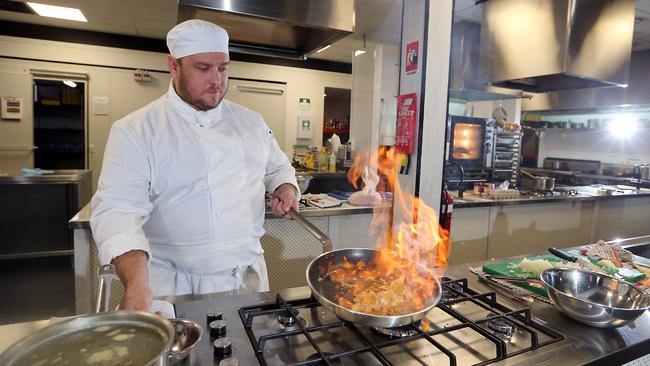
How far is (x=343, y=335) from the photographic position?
3.22 ft

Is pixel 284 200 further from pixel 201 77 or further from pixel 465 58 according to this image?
pixel 465 58

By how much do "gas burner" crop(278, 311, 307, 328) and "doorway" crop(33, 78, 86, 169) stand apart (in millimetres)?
5888

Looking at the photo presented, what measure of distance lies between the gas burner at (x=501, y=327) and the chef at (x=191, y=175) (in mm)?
806

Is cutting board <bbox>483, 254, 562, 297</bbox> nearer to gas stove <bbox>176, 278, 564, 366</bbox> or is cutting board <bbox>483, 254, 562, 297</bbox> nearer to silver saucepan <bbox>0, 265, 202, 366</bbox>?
gas stove <bbox>176, 278, 564, 366</bbox>

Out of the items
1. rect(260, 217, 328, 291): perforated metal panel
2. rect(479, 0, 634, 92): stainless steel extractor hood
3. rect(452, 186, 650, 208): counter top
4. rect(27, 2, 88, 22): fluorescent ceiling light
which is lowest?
rect(260, 217, 328, 291): perforated metal panel

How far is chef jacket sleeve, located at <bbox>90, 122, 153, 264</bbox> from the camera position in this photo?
3.50 ft

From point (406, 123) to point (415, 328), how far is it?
133 cm

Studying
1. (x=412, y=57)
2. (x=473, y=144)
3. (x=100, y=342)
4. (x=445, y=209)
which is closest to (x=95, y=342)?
(x=100, y=342)

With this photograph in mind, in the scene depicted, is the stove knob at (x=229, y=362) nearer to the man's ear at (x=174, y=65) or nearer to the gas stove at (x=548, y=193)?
the man's ear at (x=174, y=65)

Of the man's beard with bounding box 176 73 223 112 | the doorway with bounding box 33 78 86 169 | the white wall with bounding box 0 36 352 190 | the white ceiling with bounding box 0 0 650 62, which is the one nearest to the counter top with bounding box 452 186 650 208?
the white ceiling with bounding box 0 0 650 62

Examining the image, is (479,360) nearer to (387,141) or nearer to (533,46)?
(533,46)

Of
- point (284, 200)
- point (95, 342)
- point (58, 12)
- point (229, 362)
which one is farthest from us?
point (58, 12)

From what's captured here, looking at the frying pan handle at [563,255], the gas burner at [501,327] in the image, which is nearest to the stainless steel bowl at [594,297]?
the gas burner at [501,327]

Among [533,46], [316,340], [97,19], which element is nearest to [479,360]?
[316,340]
